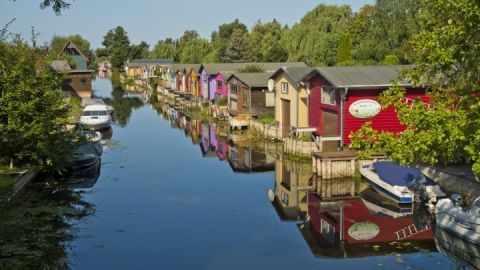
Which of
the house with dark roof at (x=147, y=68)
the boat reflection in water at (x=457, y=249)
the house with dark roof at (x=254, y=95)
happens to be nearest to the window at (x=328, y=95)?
the house with dark roof at (x=254, y=95)

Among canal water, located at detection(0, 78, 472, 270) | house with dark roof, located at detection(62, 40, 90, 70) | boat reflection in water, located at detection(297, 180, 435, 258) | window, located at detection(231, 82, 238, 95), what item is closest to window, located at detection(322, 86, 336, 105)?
canal water, located at detection(0, 78, 472, 270)

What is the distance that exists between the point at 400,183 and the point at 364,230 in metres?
4.51

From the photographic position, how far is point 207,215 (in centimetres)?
2408

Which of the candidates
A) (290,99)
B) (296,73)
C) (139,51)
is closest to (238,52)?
(290,99)

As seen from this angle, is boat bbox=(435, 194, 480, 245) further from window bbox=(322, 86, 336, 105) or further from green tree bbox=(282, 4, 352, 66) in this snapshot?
green tree bbox=(282, 4, 352, 66)

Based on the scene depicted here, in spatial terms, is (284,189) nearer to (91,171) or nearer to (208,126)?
(91,171)

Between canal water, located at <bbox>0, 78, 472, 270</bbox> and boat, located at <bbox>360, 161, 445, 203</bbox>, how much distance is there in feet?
1.78

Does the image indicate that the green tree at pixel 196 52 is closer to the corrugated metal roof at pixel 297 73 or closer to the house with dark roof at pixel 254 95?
the house with dark roof at pixel 254 95

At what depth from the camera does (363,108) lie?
33.0 meters

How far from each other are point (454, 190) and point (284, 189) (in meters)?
8.47

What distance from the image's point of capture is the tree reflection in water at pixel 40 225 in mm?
18203

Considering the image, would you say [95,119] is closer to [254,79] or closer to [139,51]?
[254,79]

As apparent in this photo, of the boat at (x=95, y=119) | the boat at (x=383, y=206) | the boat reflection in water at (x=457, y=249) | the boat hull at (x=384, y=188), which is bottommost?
the boat reflection in water at (x=457, y=249)

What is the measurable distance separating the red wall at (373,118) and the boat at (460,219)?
12.2 m
